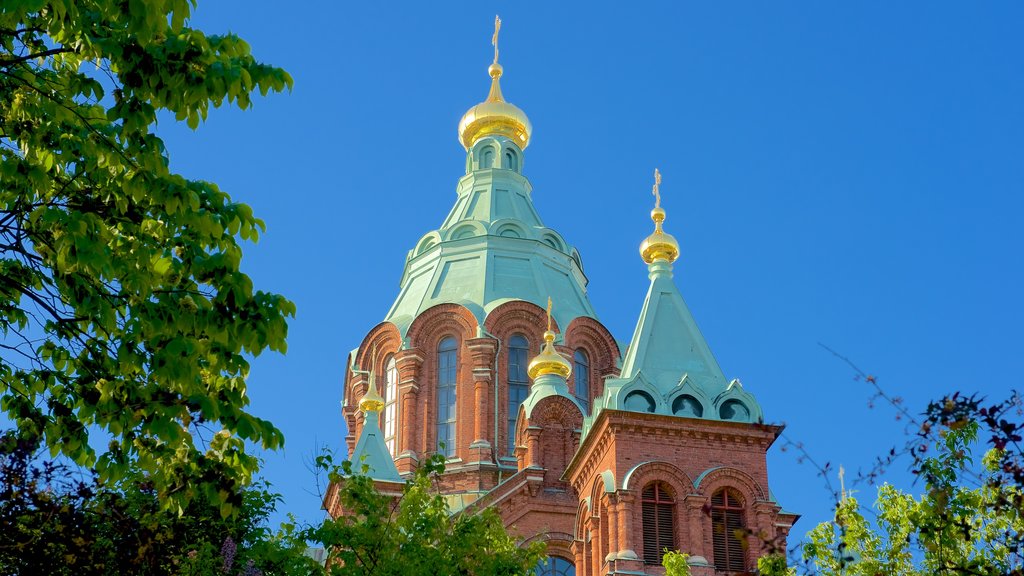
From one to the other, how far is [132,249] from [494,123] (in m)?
38.5

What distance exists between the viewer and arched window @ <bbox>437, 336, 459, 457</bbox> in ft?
128

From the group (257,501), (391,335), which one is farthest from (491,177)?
(257,501)

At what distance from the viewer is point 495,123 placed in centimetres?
4791

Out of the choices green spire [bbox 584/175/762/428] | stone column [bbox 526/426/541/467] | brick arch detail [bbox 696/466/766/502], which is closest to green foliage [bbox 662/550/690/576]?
brick arch detail [bbox 696/466/766/502]

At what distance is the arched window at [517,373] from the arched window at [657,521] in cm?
1253

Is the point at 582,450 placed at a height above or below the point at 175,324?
above

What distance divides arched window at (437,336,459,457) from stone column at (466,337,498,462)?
84cm

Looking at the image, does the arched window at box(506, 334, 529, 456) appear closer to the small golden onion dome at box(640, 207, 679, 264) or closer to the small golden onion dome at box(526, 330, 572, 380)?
the small golden onion dome at box(526, 330, 572, 380)

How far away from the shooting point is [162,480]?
10.2 metres

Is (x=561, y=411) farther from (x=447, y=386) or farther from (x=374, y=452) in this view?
(x=447, y=386)

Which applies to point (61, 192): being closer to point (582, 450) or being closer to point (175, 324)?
point (175, 324)

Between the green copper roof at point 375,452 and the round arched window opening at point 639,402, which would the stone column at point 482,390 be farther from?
Result: the round arched window opening at point 639,402

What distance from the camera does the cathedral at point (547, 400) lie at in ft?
87.1

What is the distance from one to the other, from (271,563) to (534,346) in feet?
69.6
